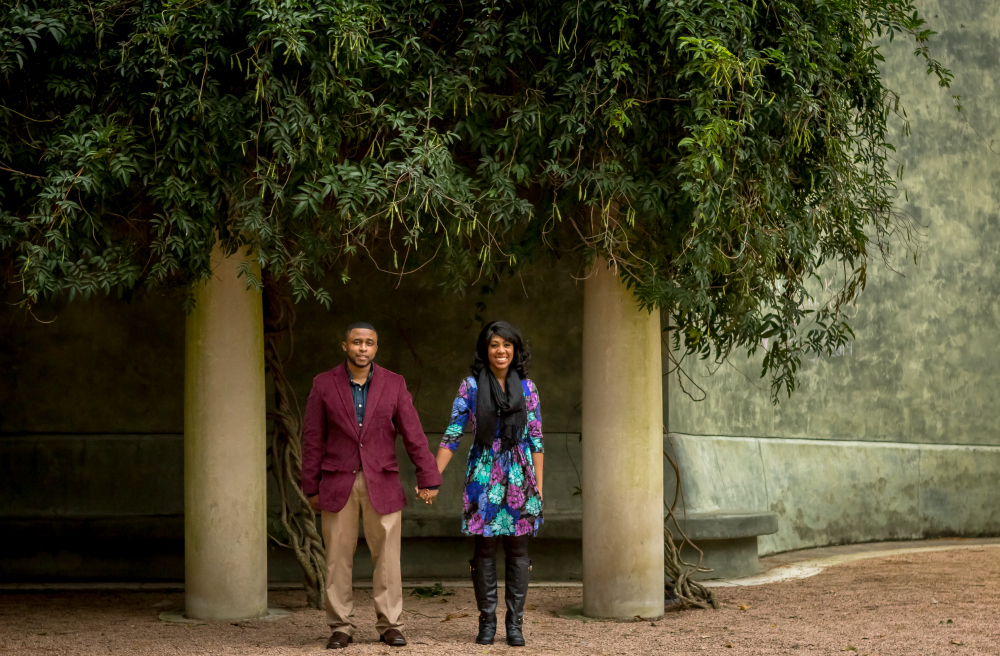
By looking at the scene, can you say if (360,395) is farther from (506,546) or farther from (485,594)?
(485,594)

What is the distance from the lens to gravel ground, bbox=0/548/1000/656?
6.16 meters

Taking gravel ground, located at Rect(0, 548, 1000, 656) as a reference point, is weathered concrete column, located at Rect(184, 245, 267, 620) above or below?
above

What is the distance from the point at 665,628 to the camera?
22.3 ft

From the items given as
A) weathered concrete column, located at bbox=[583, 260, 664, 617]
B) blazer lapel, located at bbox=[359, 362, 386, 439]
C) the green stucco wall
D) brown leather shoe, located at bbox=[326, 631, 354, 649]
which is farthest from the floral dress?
the green stucco wall

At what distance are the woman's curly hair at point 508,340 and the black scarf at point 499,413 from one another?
0.09m

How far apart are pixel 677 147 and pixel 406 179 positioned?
1.62m

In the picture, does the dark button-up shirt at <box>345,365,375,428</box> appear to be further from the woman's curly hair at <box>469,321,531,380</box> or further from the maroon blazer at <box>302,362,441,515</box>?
the woman's curly hair at <box>469,321,531,380</box>

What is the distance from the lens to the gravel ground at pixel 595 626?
20.2 ft

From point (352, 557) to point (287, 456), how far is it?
2039mm

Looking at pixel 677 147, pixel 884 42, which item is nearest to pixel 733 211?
pixel 677 147

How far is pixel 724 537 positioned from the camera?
8758 mm

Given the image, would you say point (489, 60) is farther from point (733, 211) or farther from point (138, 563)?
point (138, 563)

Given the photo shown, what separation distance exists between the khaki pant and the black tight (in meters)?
0.45

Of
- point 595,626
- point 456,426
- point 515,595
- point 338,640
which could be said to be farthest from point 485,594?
point 595,626
